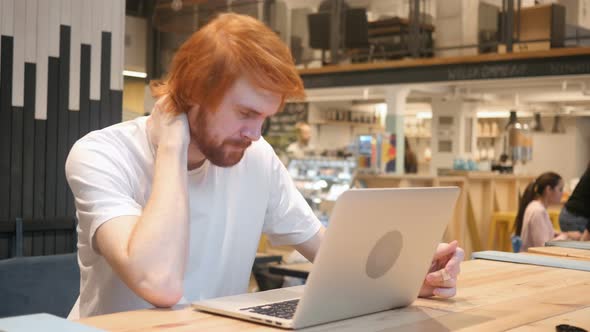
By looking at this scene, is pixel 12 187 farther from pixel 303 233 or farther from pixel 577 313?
pixel 577 313

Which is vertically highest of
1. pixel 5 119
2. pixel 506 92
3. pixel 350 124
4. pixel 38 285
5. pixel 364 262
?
pixel 506 92

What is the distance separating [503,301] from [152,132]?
3.01 ft

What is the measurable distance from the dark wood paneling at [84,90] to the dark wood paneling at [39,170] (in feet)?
0.68

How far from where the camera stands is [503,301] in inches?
62.5

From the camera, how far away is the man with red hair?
5.14 ft

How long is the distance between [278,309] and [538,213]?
5.09 meters

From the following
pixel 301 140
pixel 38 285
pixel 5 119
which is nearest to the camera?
pixel 38 285

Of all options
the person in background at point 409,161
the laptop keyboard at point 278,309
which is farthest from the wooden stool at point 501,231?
the laptop keyboard at point 278,309

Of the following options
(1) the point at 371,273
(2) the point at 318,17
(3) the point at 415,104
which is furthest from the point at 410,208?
(3) the point at 415,104

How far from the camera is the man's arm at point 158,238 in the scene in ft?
4.92

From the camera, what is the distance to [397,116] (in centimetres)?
1020

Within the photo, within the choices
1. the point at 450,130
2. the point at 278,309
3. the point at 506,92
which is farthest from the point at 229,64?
the point at 450,130

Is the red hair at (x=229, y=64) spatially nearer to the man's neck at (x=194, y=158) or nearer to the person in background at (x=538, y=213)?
the man's neck at (x=194, y=158)

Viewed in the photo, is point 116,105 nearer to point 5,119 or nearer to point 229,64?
point 5,119
